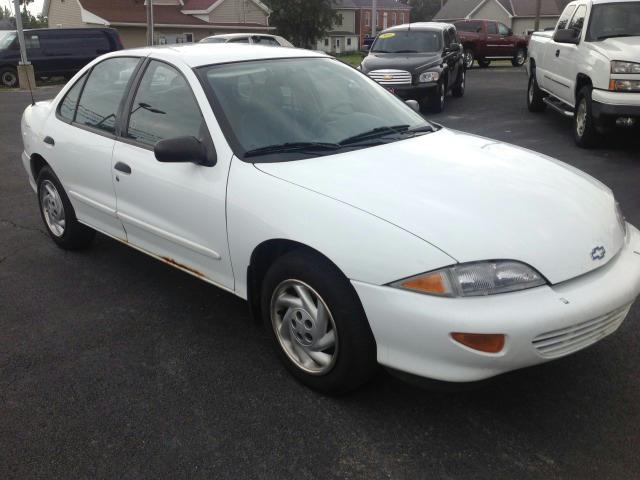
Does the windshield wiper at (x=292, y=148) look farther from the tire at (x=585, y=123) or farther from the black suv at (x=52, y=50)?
the black suv at (x=52, y=50)

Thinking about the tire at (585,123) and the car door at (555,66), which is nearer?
the tire at (585,123)

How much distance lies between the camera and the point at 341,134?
12.0 ft

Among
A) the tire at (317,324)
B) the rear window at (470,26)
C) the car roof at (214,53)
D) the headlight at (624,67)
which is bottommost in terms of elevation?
the tire at (317,324)

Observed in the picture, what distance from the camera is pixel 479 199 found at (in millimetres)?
2926

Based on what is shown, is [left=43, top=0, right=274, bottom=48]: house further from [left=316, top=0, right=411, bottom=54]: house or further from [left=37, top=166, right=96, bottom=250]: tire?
[left=37, top=166, right=96, bottom=250]: tire

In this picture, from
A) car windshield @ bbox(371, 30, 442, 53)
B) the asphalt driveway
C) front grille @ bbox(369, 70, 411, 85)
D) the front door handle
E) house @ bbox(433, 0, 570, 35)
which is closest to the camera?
the asphalt driveway

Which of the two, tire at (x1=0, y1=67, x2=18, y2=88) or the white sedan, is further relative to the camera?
tire at (x1=0, y1=67, x2=18, y2=88)

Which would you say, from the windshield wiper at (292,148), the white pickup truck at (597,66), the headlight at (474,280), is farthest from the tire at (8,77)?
the headlight at (474,280)

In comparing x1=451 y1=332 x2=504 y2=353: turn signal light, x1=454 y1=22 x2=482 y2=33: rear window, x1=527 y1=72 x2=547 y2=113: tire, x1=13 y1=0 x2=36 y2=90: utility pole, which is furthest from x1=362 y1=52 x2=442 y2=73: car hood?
x1=454 y1=22 x2=482 y2=33: rear window

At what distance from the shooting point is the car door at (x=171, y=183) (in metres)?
3.46

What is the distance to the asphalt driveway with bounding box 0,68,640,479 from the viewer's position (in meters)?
2.66

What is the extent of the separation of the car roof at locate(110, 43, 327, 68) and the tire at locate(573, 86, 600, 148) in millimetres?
5363

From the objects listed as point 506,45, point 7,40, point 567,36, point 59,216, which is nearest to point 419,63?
point 567,36

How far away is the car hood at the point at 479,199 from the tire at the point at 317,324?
1.17ft
